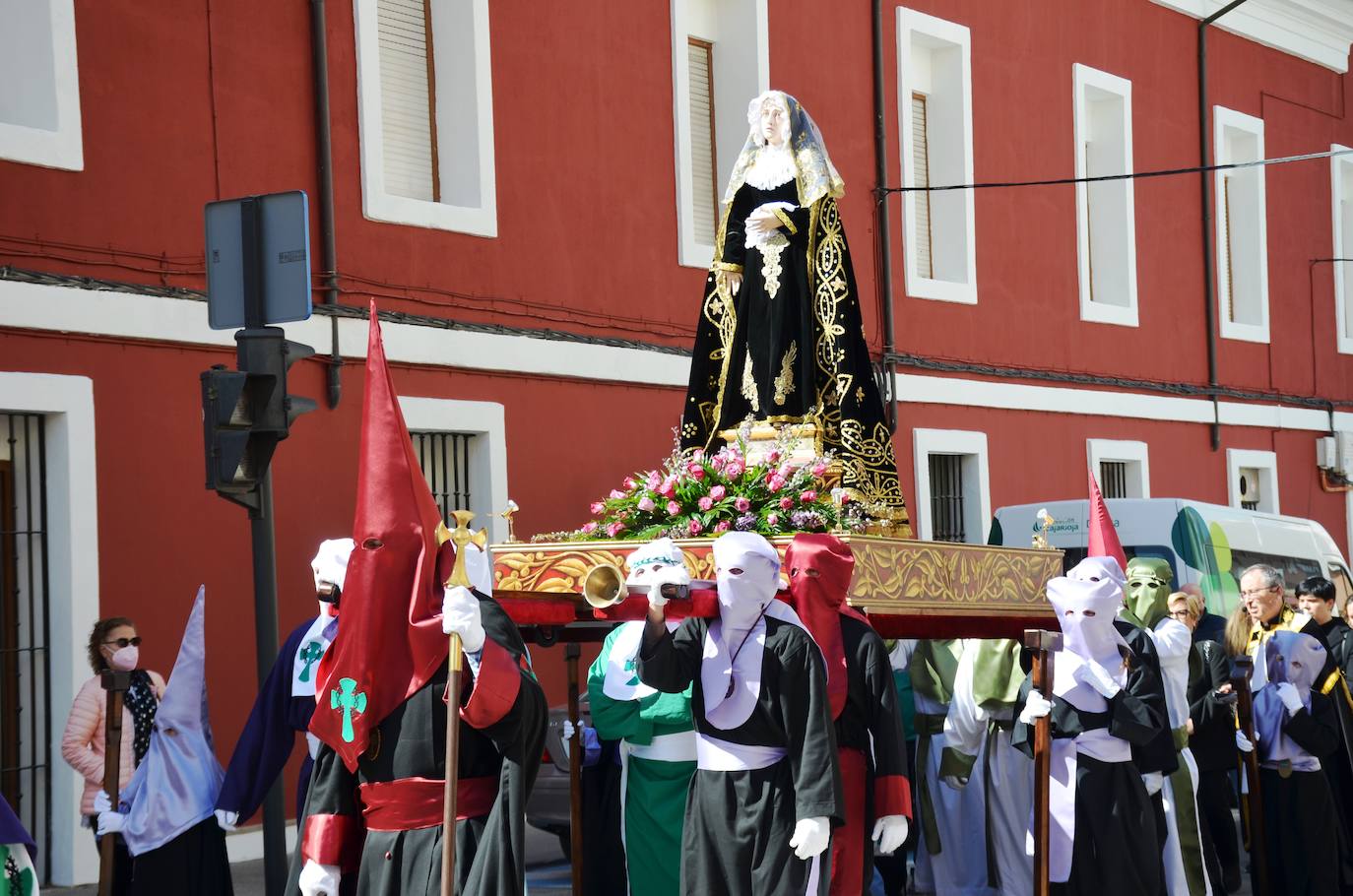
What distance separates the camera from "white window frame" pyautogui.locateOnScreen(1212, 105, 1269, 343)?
21828 millimetres

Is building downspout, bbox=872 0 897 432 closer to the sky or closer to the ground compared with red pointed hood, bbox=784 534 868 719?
closer to the sky

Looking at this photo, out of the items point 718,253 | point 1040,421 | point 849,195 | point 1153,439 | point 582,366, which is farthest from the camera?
point 1153,439

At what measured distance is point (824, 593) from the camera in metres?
7.00

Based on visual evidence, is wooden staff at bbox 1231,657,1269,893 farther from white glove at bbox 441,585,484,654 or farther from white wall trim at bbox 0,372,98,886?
white wall trim at bbox 0,372,98,886

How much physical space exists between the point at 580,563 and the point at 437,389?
5.20m

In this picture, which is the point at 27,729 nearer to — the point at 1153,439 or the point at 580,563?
the point at 580,563

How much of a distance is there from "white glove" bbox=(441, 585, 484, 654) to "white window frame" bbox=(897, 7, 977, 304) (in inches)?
480

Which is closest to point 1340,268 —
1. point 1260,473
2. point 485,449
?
point 1260,473

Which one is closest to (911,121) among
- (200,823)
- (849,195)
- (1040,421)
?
(849,195)

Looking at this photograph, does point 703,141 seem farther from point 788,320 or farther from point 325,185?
point 788,320

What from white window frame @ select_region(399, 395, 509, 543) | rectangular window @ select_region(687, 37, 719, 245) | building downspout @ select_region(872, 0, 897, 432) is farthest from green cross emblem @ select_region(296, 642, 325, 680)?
building downspout @ select_region(872, 0, 897, 432)

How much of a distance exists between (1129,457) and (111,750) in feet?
48.7

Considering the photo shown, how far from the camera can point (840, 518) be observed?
26.9 ft

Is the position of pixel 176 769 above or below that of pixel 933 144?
below
